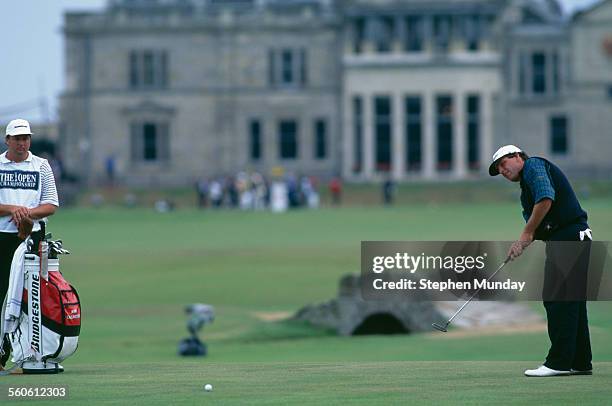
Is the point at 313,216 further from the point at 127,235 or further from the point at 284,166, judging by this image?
the point at 284,166

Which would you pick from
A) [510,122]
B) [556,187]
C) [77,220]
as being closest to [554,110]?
[510,122]

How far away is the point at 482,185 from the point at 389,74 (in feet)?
39.0

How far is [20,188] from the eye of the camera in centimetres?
1582

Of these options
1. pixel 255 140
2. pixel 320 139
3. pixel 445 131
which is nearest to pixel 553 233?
pixel 445 131

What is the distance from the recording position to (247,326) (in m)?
30.8

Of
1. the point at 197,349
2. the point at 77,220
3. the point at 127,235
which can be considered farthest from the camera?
the point at 77,220

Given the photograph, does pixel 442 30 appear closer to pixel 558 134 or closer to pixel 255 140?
pixel 558 134

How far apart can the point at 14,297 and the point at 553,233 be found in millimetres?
4508

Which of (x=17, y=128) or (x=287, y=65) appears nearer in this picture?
(x=17, y=128)

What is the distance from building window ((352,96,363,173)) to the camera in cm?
9544

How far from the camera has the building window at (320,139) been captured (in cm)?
9819

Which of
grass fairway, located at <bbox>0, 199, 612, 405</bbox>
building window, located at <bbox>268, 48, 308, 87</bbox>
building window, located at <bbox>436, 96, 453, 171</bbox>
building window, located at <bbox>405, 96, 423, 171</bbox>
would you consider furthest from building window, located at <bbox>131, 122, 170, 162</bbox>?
grass fairway, located at <bbox>0, 199, 612, 405</bbox>

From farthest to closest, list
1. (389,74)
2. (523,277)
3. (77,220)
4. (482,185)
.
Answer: (389,74)
(482,185)
(77,220)
(523,277)

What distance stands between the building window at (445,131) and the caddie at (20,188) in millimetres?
78717
